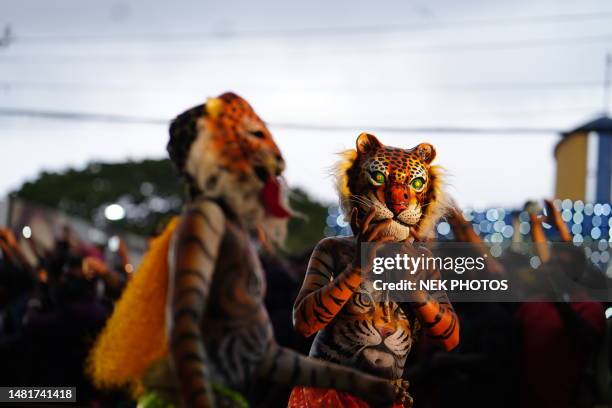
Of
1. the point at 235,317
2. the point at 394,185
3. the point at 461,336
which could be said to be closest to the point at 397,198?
the point at 394,185

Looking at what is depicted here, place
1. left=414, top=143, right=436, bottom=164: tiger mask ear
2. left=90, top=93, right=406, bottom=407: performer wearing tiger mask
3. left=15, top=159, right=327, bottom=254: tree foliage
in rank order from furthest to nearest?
left=15, top=159, right=327, bottom=254: tree foliage
left=414, top=143, right=436, bottom=164: tiger mask ear
left=90, top=93, right=406, bottom=407: performer wearing tiger mask

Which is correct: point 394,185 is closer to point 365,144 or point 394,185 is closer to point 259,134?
point 365,144

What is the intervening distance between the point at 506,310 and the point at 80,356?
349 cm

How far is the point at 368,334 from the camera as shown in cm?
317

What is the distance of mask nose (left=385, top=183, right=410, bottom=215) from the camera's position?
3.16 meters

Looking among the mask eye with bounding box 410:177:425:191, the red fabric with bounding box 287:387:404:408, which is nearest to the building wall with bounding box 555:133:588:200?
the mask eye with bounding box 410:177:425:191

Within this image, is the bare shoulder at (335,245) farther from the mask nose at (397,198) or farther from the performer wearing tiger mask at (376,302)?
the mask nose at (397,198)

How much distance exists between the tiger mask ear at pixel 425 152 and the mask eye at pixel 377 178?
8.4 inches

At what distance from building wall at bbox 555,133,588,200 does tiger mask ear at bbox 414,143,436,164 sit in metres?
10.6

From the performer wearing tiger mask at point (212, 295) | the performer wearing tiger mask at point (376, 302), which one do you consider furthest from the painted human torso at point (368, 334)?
the performer wearing tiger mask at point (212, 295)

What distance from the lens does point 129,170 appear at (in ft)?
115

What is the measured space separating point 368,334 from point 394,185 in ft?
1.84

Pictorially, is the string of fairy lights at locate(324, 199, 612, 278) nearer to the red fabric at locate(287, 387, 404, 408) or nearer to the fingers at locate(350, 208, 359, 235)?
the fingers at locate(350, 208, 359, 235)

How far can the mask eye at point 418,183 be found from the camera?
10.6 feet
